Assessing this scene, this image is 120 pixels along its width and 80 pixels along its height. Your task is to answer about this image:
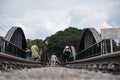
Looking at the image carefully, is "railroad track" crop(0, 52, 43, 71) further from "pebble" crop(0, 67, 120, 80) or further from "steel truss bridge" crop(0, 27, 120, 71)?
"pebble" crop(0, 67, 120, 80)

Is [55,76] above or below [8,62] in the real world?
below

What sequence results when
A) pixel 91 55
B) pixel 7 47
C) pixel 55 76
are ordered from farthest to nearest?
pixel 91 55
pixel 7 47
pixel 55 76

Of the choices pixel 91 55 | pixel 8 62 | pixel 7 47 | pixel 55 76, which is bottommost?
pixel 55 76

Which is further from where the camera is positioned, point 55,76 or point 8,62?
point 8,62

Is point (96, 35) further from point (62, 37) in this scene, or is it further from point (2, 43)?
point (62, 37)

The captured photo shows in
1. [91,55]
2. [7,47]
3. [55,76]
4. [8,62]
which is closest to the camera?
[55,76]

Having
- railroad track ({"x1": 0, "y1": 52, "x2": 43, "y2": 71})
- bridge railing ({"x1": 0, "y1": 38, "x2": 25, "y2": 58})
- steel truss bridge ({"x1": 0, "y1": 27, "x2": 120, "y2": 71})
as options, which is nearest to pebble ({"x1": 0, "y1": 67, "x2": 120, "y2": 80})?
steel truss bridge ({"x1": 0, "y1": 27, "x2": 120, "y2": 71})

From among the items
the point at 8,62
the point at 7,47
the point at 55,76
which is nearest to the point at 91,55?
the point at 7,47

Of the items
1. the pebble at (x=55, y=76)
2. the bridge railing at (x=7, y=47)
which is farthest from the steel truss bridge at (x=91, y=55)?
the pebble at (x=55, y=76)

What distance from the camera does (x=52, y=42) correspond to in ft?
337

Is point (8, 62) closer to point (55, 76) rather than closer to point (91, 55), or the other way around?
point (55, 76)

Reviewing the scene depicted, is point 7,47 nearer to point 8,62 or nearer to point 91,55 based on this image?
point 8,62

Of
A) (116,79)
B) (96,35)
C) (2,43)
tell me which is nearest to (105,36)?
(96,35)

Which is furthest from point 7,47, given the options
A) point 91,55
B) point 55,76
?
point 55,76
